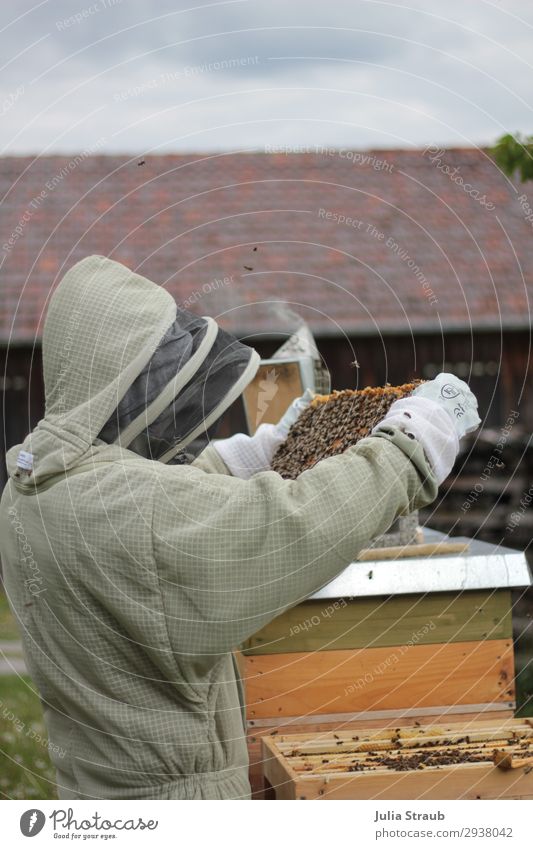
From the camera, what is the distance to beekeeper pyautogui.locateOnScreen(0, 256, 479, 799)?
5.86 feet

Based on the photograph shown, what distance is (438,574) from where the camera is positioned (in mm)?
2586

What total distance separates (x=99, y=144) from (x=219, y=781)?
1.52 meters

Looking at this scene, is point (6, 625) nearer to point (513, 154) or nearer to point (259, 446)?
point (259, 446)

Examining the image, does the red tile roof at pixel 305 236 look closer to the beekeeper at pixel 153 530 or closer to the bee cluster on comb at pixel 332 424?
the bee cluster on comb at pixel 332 424

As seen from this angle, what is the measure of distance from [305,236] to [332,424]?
494cm

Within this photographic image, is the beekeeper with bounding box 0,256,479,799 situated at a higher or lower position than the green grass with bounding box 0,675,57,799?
higher

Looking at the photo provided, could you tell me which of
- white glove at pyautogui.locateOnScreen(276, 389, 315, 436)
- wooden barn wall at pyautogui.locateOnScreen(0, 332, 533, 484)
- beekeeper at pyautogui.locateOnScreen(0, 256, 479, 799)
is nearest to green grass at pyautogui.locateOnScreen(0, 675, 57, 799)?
white glove at pyautogui.locateOnScreen(276, 389, 315, 436)

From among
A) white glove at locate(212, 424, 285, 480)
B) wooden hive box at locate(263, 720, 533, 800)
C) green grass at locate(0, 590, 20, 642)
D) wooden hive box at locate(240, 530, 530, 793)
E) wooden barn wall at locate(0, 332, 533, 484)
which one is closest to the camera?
wooden hive box at locate(263, 720, 533, 800)

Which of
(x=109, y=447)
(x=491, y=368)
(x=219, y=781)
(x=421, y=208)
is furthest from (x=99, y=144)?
(x=491, y=368)

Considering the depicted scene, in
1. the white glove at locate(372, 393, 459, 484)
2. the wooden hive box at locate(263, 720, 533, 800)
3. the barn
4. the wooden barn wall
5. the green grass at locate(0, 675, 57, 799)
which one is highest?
the barn

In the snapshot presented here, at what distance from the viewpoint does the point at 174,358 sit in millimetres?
1979

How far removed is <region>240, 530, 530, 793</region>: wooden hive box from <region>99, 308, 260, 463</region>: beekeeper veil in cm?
64

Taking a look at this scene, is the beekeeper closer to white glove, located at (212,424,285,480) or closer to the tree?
white glove, located at (212,424,285,480)

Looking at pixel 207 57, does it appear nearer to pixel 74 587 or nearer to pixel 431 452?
pixel 431 452
